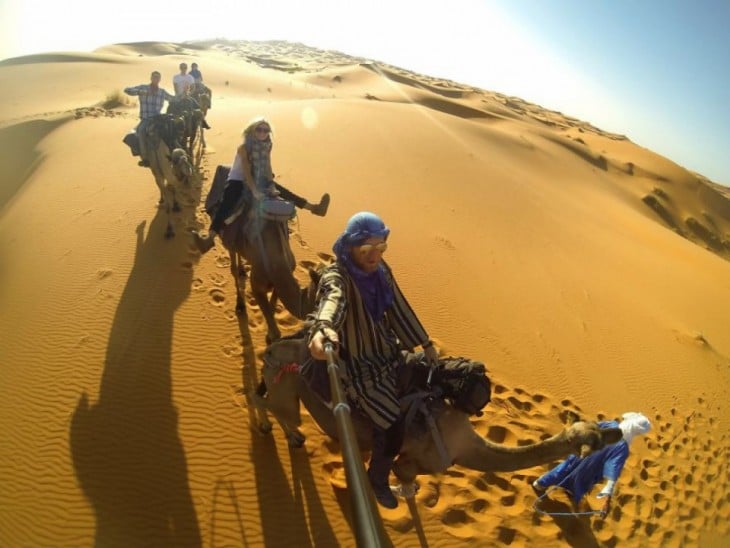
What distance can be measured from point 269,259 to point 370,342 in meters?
2.13

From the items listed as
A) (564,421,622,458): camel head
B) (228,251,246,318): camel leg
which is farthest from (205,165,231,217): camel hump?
(564,421,622,458): camel head

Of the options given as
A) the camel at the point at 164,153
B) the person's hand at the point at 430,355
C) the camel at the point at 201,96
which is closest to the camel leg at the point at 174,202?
the camel at the point at 164,153

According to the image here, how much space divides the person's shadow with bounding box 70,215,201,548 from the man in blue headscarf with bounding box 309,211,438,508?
179 cm

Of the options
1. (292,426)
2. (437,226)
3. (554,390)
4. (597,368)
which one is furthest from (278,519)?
(437,226)

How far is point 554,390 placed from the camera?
6.33 metres

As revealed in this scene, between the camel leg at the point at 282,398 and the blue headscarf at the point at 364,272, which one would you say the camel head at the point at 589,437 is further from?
the camel leg at the point at 282,398

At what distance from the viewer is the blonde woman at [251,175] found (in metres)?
5.23

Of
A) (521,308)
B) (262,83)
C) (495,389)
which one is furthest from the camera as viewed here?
(262,83)

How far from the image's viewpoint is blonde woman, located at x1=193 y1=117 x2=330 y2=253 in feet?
17.2

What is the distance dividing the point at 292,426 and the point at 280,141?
1044 centimetres

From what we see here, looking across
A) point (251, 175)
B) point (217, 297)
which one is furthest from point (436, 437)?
point (217, 297)

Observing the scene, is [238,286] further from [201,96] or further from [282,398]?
[201,96]

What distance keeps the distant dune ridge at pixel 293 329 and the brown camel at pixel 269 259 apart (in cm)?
94

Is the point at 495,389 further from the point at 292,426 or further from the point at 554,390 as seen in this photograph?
the point at 292,426
